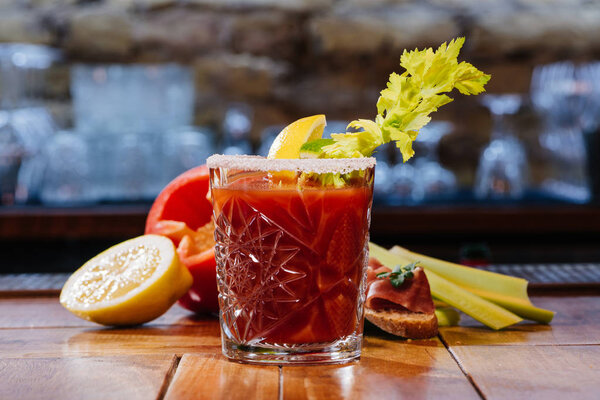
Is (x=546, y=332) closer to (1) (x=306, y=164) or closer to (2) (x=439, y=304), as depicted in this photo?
(2) (x=439, y=304)

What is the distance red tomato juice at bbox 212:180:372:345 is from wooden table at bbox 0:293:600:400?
0.14ft

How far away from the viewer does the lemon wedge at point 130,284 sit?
0.90m

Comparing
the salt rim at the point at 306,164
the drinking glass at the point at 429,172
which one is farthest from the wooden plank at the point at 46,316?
the drinking glass at the point at 429,172

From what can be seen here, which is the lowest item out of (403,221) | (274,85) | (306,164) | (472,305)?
(403,221)

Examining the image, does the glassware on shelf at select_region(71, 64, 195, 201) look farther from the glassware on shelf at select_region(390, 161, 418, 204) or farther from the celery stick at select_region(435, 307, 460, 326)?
→ the celery stick at select_region(435, 307, 460, 326)

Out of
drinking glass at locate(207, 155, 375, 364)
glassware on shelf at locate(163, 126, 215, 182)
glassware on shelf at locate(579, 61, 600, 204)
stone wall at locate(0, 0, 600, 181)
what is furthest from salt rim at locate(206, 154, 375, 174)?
stone wall at locate(0, 0, 600, 181)

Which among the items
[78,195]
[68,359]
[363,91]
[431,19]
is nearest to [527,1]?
[431,19]

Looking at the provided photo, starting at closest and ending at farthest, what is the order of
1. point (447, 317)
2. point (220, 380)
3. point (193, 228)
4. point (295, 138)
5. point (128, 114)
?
point (220, 380) → point (295, 138) → point (447, 317) → point (193, 228) → point (128, 114)

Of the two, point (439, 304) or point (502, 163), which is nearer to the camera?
point (439, 304)

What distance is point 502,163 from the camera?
8.68 feet

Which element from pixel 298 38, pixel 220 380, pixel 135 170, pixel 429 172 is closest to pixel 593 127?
pixel 429 172

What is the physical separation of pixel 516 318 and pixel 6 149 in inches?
80.6

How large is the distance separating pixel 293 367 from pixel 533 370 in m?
0.22

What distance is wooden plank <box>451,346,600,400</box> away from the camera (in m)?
0.65
